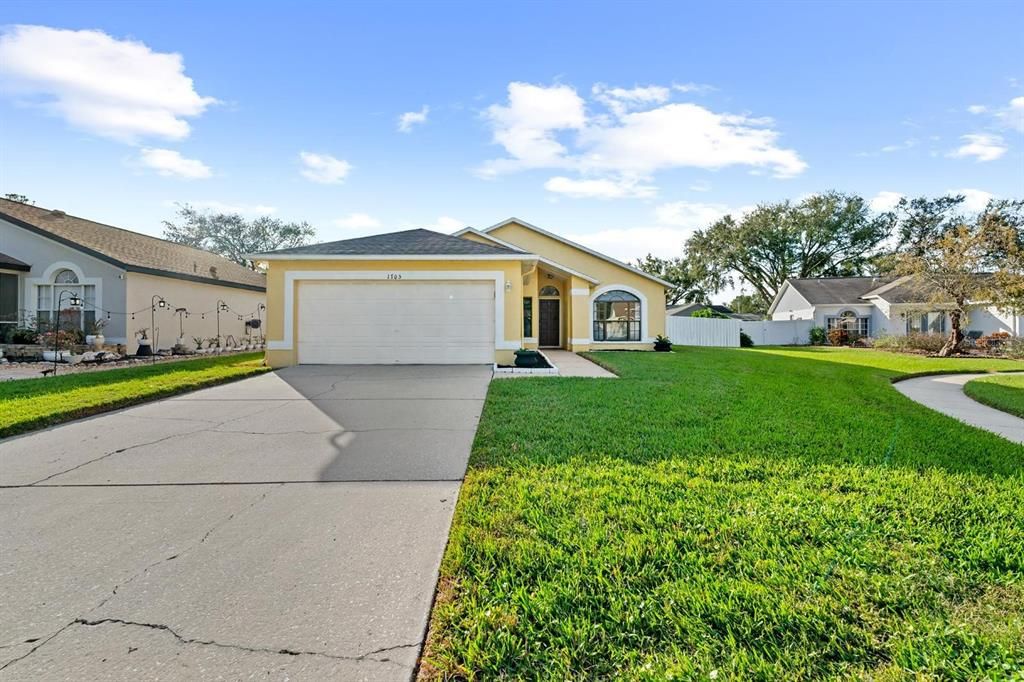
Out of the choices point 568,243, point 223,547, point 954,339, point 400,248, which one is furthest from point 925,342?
point 223,547

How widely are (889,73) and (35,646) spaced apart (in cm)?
1787

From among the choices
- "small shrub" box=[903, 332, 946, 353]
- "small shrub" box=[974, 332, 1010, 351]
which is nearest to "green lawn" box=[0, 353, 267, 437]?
"small shrub" box=[903, 332, 946, 353]

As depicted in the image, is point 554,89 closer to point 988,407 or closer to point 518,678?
point 988,407

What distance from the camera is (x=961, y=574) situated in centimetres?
230

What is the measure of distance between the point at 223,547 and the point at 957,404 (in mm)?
10506

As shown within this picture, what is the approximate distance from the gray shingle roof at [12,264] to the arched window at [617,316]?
18677mm

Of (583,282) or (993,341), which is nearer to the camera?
(583,282)

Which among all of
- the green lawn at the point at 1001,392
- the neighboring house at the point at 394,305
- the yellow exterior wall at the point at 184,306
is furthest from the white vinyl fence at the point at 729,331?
the yellow exterior wall at the point at 184,306

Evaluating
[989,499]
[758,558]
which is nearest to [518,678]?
[758,558]

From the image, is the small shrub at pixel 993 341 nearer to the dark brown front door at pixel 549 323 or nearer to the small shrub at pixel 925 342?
the small shrub at pixel 925 342

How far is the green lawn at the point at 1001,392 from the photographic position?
7.18 metres

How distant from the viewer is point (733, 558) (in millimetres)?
2451

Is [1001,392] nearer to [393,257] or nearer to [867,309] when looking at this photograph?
[393,257]

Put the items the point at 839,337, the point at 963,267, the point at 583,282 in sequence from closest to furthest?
the point at 583,282 → the point at 963,267 → the point at 839,337
